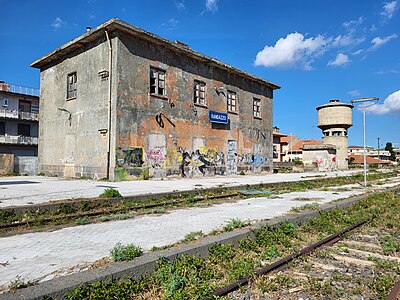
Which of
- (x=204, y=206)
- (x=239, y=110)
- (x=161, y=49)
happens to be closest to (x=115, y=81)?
(x=161, y=49)

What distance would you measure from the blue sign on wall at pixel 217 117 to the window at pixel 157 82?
15.3 feet

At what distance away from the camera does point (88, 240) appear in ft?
17.3

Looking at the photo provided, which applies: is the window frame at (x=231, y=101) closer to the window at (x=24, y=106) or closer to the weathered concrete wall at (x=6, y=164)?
the weathered concrete wall at (x=6, y=164)

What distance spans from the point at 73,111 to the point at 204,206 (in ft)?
45.8

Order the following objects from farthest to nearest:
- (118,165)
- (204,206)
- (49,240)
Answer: (118,165)
(204,206)
(49,240)

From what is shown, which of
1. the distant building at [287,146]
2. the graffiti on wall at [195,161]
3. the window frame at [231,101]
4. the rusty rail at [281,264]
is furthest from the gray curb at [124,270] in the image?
the distant building at [287,146]

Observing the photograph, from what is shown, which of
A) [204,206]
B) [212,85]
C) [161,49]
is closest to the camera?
[204,206]

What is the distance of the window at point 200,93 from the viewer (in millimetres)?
22414

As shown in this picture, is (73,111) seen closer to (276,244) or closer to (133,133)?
(133,133)

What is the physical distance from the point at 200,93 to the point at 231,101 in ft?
12.7

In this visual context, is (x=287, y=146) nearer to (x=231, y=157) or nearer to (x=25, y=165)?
(x=231, y=157)

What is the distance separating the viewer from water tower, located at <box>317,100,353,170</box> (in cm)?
4497

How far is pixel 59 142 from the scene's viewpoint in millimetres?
20766

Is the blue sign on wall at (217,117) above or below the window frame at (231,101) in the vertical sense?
below
